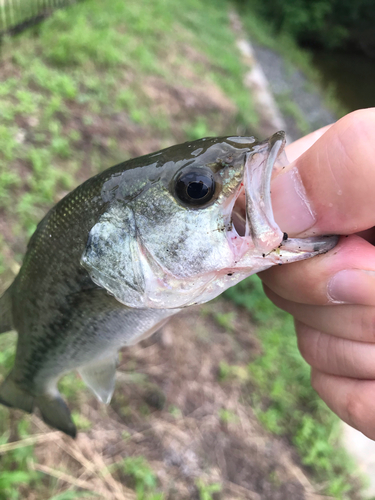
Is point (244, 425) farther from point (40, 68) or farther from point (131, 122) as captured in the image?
point (40, 68)

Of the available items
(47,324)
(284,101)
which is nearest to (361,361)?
(47,324)

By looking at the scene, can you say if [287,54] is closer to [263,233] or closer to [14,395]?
[263,233]

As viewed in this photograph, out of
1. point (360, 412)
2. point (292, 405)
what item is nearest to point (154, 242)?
point (360, 412)

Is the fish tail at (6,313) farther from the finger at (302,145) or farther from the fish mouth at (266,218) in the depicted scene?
the finger at (302,145)

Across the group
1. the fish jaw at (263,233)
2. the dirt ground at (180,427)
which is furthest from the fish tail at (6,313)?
the fish jaw at (263,233)

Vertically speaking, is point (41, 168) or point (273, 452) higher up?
point (41, 168)

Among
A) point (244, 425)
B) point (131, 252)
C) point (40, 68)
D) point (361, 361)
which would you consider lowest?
point (244, 425)

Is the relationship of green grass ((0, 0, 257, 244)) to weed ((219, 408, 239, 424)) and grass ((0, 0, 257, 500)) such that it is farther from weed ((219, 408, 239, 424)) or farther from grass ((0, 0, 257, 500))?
weed ((219, 408, 239, 424))
